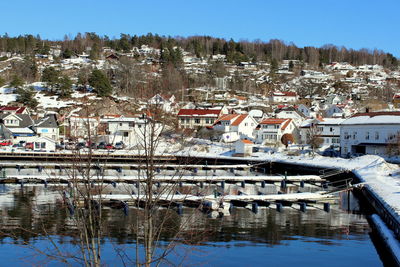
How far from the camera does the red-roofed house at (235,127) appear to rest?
249 ft

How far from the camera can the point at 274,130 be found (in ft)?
238

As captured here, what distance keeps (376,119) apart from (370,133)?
5.91 ft

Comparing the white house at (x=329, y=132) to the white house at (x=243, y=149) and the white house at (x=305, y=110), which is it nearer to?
the white house at (x=243, y=149)

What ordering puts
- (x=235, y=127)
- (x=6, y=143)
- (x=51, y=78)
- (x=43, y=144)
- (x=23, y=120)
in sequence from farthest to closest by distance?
(x=51, y=78) < (x=235, y=127) < (x=23, y=120) < (x=6, y=143) < (x=43, y=144)

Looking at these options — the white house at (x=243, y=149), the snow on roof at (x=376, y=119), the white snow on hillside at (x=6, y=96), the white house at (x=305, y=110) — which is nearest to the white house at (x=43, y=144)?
the white house at (x=243, y=149)

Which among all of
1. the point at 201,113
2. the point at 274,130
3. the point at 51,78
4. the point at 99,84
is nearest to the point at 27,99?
the point at 51,78

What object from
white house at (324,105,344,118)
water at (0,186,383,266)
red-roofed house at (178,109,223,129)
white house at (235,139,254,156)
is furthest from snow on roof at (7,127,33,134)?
white house at (324,105,344,118)

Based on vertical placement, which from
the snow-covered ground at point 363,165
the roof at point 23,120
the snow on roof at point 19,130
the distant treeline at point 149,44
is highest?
the distant treeline at point 149,44

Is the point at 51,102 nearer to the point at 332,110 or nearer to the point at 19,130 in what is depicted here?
the point at 19,130

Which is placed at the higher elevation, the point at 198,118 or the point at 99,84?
the point at 99,84

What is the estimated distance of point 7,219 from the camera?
1000 inches

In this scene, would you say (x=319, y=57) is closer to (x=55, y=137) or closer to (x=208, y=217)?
(x=55, y=137)

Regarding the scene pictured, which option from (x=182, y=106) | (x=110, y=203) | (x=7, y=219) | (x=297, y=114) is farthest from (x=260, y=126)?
(x=7, y=219)

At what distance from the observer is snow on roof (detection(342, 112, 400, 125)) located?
182 ft
